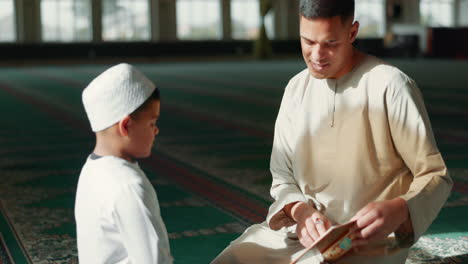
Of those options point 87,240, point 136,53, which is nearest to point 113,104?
point 87,240

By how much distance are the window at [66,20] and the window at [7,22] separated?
0.90m

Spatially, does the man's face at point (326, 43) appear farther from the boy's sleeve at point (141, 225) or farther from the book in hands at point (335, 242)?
the boy's sleeve at point (141, 225)

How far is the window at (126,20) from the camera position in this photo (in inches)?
898

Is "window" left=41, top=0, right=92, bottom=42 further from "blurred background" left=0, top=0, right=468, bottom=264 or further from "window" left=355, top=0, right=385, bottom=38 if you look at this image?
"window" left=355, top=0, right=385, bottom=38

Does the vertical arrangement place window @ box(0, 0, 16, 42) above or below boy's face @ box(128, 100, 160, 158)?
below

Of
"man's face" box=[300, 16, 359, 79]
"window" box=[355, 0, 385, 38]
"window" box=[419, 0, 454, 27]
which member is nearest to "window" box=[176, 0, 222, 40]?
"window" box=[355, 0, 385, 38]

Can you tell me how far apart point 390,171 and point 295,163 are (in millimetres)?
293

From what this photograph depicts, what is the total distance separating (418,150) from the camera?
197 centimetres

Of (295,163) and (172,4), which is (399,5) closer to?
(172,4)

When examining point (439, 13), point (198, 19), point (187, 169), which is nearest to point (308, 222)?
point (187, 169)

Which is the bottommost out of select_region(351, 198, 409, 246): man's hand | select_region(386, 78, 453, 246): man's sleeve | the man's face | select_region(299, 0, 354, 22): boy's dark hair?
select_region(351, 198, 409, 246): man's hand

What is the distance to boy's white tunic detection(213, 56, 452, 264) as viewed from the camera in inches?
77.2

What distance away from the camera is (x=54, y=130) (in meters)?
6.81

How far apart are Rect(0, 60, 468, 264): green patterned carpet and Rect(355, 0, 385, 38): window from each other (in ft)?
55.0
